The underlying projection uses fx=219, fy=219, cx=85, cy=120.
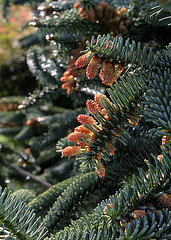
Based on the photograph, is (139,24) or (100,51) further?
(139,24)

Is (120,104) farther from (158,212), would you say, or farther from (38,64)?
(38,64)

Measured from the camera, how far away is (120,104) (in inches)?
10.2

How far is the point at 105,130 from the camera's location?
257 mm

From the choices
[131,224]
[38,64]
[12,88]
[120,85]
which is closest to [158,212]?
[131,224]

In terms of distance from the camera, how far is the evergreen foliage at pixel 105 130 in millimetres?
234

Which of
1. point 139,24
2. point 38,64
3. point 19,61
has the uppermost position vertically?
point 139,24

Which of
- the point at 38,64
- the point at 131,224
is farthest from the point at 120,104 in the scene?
the point at 38,64

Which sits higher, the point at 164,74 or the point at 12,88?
the point at 164,74

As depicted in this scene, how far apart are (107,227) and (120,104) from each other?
141mm

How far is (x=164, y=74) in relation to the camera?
0.25m

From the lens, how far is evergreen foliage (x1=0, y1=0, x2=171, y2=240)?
0.23m

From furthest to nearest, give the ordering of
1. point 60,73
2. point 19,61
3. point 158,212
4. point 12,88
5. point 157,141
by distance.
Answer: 1. point 19,61
2. point 12,88
3. point 60,73
4. point 157,141
5. point 158,212

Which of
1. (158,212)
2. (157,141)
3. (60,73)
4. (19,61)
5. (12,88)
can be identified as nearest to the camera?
(158,212)

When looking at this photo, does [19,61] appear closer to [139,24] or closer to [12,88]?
[12,88]
